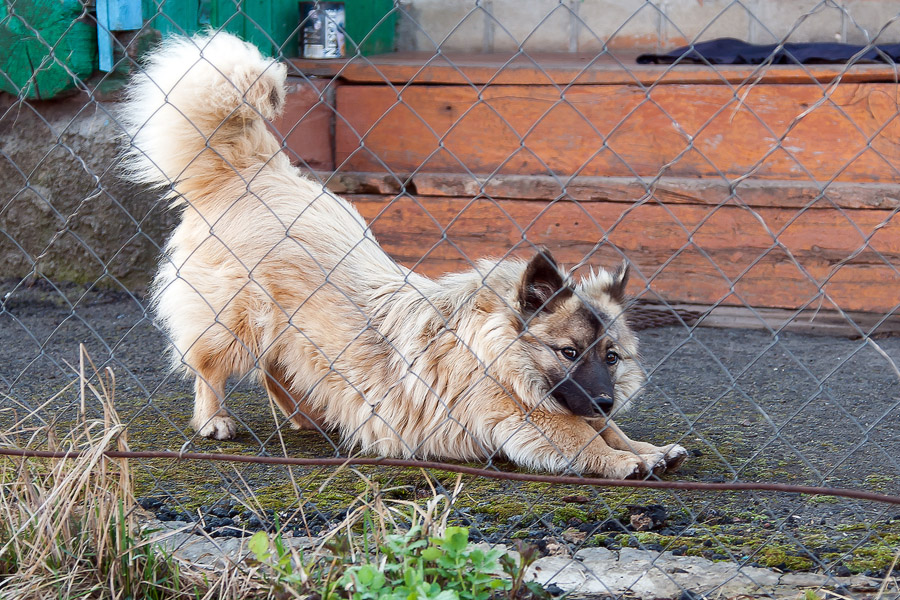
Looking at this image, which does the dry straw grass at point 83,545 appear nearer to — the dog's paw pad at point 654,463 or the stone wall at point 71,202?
the dog's paw pad at point 654,463

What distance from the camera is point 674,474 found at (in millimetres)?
3205

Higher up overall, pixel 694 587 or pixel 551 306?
pixel 551 306

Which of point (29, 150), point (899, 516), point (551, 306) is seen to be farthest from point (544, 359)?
point (29, 150)

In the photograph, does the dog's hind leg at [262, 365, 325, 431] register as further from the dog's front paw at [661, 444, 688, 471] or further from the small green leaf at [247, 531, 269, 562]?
the small green leaf at [247, 531, 269, 562]

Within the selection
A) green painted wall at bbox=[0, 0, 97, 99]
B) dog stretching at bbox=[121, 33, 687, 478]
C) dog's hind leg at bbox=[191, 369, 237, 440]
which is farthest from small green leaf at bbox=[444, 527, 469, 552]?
green painted wall at bbox=[0, 0, 97, 99]

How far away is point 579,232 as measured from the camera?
17.5ft

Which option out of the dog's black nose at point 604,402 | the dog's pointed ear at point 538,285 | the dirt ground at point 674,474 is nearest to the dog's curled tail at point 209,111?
the dirt ground at point 674,474

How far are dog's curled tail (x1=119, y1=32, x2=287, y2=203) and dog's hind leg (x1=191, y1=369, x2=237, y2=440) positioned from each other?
2.58ft

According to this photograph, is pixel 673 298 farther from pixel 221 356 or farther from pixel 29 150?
pixel 29 150

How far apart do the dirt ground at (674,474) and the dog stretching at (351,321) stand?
18cm

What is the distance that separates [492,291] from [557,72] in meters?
3.02

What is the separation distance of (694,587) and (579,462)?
99cm

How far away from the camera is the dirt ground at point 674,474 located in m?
2.59

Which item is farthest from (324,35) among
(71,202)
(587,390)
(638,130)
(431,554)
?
(431,554)
